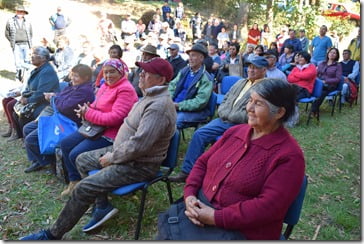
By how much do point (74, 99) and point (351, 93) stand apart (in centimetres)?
624

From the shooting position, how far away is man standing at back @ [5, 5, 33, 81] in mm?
8609

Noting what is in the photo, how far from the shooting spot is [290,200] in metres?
1.86

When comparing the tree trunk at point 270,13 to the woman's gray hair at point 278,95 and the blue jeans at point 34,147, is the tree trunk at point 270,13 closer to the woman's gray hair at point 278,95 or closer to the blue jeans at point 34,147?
the blue jeans at point 34,147

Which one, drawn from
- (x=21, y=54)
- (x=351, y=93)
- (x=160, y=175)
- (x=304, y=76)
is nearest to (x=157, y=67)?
(x=160, y=175)

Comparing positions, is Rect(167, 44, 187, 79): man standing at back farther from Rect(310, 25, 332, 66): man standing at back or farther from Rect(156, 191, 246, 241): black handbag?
Rect(310, 25, 332, 66): man standing at back

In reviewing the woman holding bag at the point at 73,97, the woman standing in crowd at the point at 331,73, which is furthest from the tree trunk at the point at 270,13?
the woman holding bag at the point at 73,97

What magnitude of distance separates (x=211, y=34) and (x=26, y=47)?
761cm

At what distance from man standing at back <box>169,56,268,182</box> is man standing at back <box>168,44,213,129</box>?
18.6 inches

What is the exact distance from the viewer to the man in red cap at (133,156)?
8.61ft

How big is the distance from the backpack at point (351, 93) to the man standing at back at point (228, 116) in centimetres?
473

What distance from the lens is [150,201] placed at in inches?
137

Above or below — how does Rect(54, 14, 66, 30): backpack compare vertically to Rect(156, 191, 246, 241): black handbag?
above

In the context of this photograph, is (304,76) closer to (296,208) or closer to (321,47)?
(321,47)

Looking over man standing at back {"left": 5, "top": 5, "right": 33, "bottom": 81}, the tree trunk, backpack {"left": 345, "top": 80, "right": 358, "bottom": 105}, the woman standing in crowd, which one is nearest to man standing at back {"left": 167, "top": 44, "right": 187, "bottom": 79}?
the woman standing in crowd
